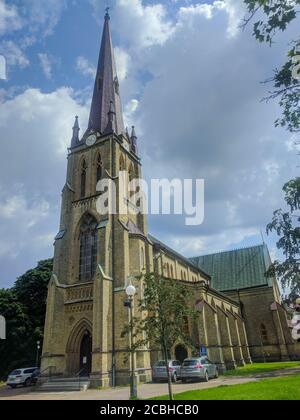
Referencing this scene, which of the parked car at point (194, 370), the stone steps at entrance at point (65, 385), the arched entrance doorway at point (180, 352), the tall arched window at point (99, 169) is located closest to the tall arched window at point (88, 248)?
the tall arched window at point (99, 169)

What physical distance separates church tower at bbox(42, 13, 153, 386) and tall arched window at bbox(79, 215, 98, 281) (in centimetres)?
8

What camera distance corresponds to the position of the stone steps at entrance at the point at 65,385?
20.1 meters

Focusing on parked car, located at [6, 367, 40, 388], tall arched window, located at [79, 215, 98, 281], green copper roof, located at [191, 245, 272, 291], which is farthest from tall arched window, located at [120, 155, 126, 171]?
green copper roof, located at [191, 245, 272, 291]

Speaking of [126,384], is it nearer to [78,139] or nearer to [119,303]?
[119,303]

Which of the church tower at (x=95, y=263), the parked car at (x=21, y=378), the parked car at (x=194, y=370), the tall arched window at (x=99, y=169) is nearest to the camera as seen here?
the parked car at (x=194, y=370)

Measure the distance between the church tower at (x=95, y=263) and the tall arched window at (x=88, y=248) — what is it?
83 mm

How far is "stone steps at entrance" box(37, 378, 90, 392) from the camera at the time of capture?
2007cm

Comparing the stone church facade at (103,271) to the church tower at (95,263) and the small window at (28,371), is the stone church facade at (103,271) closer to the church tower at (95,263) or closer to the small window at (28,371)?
the church tower at (95,263)

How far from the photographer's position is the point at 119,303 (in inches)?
914

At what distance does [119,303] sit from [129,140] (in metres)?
18.6

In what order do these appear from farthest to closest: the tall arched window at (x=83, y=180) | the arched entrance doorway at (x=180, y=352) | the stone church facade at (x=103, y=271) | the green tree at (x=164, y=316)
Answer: the tall arched window at (x=83, y=180) → the arched entrance doorway at (x=180, y=352) → the stone church facade at (x=103, y=271) → the green tree at (x=164, y=316)

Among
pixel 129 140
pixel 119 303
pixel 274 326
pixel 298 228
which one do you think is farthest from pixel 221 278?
pixel 298 228

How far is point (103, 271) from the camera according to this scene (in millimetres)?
23672

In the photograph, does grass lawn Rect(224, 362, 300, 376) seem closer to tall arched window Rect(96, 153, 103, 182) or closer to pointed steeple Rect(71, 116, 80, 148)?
tall arched window Rect(96, 153, 103, 182)
